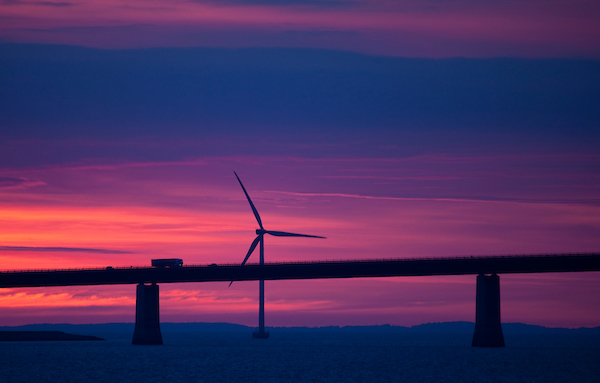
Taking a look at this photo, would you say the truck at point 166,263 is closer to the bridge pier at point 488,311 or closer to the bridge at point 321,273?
the bridge at point 321,273

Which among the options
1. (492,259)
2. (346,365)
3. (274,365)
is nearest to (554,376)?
(346,365)

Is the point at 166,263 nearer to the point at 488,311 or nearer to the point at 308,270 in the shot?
the point at 308,270

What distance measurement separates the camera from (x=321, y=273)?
178 m

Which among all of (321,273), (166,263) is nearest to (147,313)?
(166,263)

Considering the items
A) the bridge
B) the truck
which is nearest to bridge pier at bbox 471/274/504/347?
the bridge

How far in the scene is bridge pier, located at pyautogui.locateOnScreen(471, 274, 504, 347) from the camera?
523 feet

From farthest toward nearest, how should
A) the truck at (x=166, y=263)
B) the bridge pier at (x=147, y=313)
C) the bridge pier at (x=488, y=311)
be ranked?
the truck at (x=166, y=263)
the bridge pier at (x=147, y=313)
the bridge pier at (x=488, y=311)

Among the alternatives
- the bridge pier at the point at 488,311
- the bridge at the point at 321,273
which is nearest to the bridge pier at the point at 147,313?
the bridge at the point at 321,273

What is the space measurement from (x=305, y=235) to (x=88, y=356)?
55.8 meters

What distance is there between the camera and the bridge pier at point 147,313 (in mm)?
169750

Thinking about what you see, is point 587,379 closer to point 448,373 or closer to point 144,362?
point 448,373

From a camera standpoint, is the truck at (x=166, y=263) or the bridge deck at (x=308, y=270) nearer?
the bridge deck at (x=308, y=270)

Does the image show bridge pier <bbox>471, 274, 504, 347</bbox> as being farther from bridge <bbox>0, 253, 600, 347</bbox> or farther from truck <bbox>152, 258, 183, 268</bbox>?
truck <bbox>152, 258, 183, 268</bbox>

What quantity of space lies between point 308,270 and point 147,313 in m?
32.6
